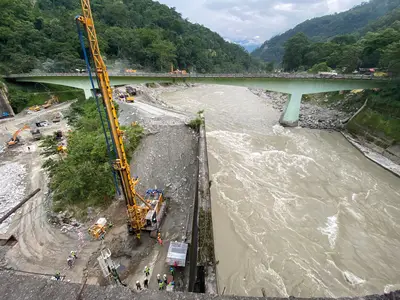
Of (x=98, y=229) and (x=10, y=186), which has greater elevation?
(x=98, y=229)

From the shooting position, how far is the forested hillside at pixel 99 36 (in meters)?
40.8

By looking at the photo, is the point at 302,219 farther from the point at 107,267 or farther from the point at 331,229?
the point at 107,267

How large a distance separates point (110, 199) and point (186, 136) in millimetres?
10348

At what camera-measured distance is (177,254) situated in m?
9.34

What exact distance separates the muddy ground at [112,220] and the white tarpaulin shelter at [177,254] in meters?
0.52

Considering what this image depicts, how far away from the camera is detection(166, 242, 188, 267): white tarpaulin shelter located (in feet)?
30.1

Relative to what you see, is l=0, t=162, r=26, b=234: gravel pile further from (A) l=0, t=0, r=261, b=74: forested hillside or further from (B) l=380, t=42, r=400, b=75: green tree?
(B) l=380, t=42, r=400, b=75: green tree

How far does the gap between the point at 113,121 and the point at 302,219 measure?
40.3ft

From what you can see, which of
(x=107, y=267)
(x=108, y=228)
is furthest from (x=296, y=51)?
(x=107, y=267)

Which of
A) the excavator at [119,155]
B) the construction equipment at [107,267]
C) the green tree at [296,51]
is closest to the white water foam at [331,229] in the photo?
the excavator at [119,155]

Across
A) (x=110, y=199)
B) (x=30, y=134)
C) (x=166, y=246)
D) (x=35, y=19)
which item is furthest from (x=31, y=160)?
(x=35, y=19)

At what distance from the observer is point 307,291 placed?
373 inches

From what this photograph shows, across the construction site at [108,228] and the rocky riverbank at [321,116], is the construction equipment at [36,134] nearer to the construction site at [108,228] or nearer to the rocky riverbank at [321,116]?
the construction site at [108,228]

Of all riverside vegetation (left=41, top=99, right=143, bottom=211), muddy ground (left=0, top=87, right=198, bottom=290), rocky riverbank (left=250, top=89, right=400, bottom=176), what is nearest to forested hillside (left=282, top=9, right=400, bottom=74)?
rocky riverbank (left=250, top=89, right=400, bottom=176)
